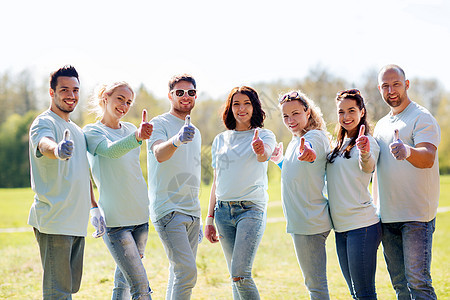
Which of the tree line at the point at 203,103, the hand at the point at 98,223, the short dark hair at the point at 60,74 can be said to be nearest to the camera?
the short dark hair at the point at 60,74

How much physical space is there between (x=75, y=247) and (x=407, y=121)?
281cm

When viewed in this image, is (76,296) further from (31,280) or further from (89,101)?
(89,101)

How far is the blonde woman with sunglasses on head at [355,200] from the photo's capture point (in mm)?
3855

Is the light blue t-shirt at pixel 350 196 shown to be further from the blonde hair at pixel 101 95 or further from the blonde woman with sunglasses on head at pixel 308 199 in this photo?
the blonde hair at pixel 101 95

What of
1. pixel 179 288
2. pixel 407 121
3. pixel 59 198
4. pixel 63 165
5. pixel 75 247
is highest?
pixel 407 121

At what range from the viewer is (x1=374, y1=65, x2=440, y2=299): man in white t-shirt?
157 inches

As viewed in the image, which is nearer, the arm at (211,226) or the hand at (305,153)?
the hand at (305,153)

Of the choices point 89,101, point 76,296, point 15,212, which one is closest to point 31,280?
point 76,296

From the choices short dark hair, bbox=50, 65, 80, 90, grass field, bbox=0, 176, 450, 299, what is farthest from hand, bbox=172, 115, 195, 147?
grass field, bbox=0, 176, 450, 299

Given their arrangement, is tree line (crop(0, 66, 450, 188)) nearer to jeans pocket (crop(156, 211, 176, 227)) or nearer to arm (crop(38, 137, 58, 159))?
jeans pocket (crop(156, 211, 176, 227))

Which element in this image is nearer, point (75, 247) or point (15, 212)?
point (75, 247)

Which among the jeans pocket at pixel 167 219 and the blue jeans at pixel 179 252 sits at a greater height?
the jeans pocket at pixel 167 219

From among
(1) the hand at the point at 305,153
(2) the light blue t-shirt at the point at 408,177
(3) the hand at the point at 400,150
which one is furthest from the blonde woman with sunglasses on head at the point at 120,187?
(2) the light blue t-shirt at the point at 408,177

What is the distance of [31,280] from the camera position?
8.00 metres
